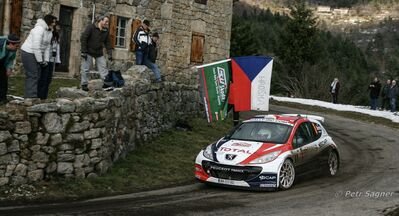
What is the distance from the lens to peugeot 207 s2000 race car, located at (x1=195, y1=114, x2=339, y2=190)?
429 inches

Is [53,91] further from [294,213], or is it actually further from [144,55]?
[294,213]

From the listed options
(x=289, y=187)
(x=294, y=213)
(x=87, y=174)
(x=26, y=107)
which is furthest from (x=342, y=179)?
(x=26, y=107)

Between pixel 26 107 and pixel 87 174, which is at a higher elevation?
pixel 26 107

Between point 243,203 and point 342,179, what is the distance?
12.8ft

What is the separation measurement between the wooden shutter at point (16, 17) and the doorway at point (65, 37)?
1886 mm

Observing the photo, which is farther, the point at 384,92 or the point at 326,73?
the point at 326,73

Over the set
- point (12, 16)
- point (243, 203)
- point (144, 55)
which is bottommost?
point (243, 203)

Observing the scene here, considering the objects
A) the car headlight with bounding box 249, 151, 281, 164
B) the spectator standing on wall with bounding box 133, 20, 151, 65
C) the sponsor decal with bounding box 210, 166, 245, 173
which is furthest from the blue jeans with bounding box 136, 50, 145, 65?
the car headlight with bounding box 249, 151, 281, 164

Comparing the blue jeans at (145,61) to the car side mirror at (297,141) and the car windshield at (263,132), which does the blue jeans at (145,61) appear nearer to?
the car windshield at (263,132)

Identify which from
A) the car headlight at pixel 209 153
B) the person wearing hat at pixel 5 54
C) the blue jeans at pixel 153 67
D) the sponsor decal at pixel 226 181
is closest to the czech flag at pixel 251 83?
the blue jeans at pixel 153 67

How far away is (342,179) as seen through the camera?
12.7 metres

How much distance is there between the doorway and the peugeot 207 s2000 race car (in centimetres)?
1013

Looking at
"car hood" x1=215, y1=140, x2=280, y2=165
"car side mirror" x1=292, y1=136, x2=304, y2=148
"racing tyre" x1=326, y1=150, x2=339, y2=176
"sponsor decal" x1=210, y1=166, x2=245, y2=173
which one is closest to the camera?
"sponsor decal" x1=210, y1=166, x2=245, y2=173

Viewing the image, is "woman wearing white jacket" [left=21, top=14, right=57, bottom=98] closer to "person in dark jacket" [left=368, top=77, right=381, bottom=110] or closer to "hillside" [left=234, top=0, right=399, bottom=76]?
"person in dark jacket" [left=368, top=77, right=381, bottom=110]
